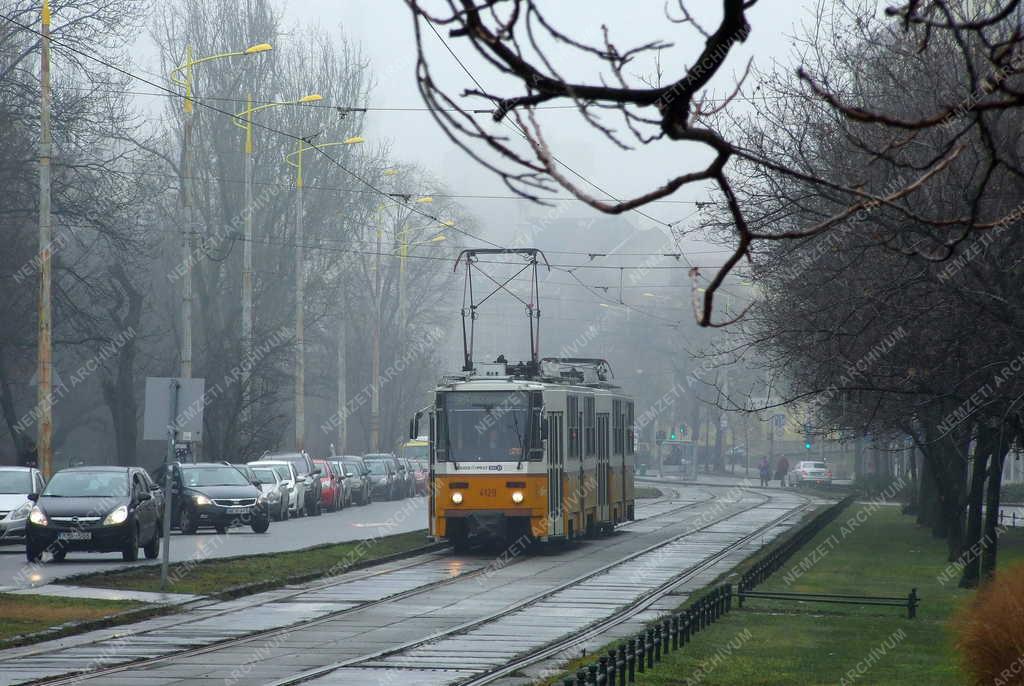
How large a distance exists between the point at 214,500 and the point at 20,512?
7.11 metres

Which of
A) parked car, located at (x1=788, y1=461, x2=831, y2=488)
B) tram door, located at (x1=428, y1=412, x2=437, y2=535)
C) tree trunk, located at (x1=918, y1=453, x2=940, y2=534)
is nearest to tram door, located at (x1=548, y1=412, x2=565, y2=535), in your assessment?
tram door, located at (x1=428, y1=412, x2=437, y2=535)

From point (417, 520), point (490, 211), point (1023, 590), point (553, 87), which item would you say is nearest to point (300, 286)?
point (417, 520)

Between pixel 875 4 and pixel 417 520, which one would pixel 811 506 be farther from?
pixel 875 4

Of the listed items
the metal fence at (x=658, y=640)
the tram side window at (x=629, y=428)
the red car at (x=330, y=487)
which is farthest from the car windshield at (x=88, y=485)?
the red car at (x=330, y=487)

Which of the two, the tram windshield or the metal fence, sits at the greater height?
the tram windshield

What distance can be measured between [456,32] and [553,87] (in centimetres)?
33

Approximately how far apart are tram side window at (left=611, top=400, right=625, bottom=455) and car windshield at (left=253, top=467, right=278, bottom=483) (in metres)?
10.7

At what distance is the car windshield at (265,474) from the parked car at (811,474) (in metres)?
39.4

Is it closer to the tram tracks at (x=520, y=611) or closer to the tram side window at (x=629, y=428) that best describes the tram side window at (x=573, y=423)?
the tram tracks at (x=520, y=611)

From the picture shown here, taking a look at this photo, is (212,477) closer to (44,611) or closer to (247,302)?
(247,302)

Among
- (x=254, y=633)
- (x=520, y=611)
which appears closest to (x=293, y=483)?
(x=520, y=611)

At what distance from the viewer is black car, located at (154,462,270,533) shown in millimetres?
35656

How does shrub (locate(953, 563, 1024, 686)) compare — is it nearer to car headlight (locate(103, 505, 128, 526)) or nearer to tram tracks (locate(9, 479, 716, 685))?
tram tracks (locate(9, 479, 716, 685))

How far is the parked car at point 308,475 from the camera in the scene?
4625cm
